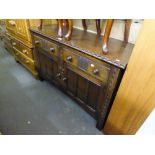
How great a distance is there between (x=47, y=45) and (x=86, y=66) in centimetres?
53

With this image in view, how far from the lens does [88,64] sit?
3.05 feet

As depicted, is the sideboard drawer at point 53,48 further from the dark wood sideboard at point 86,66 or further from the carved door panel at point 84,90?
the carved door panel at point 84,90

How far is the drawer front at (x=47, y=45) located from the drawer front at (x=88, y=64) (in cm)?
13

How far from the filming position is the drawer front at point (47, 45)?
1170mm

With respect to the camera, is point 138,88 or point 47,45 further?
point 47,45

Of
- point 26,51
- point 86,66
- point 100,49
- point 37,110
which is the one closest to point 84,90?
point 86,66

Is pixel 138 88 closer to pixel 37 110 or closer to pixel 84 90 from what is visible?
pixel 84 90

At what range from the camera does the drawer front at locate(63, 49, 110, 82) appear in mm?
845

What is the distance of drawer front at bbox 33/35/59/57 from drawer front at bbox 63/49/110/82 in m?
0.13

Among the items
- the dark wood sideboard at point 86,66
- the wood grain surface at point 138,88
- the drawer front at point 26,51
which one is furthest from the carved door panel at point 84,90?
the drawer front at point 26,51

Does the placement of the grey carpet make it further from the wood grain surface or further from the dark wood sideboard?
the wood grain surface

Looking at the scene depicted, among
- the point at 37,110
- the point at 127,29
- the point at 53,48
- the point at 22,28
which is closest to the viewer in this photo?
the point at 127,29

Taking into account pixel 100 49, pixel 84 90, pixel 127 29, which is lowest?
pixel 84 90
